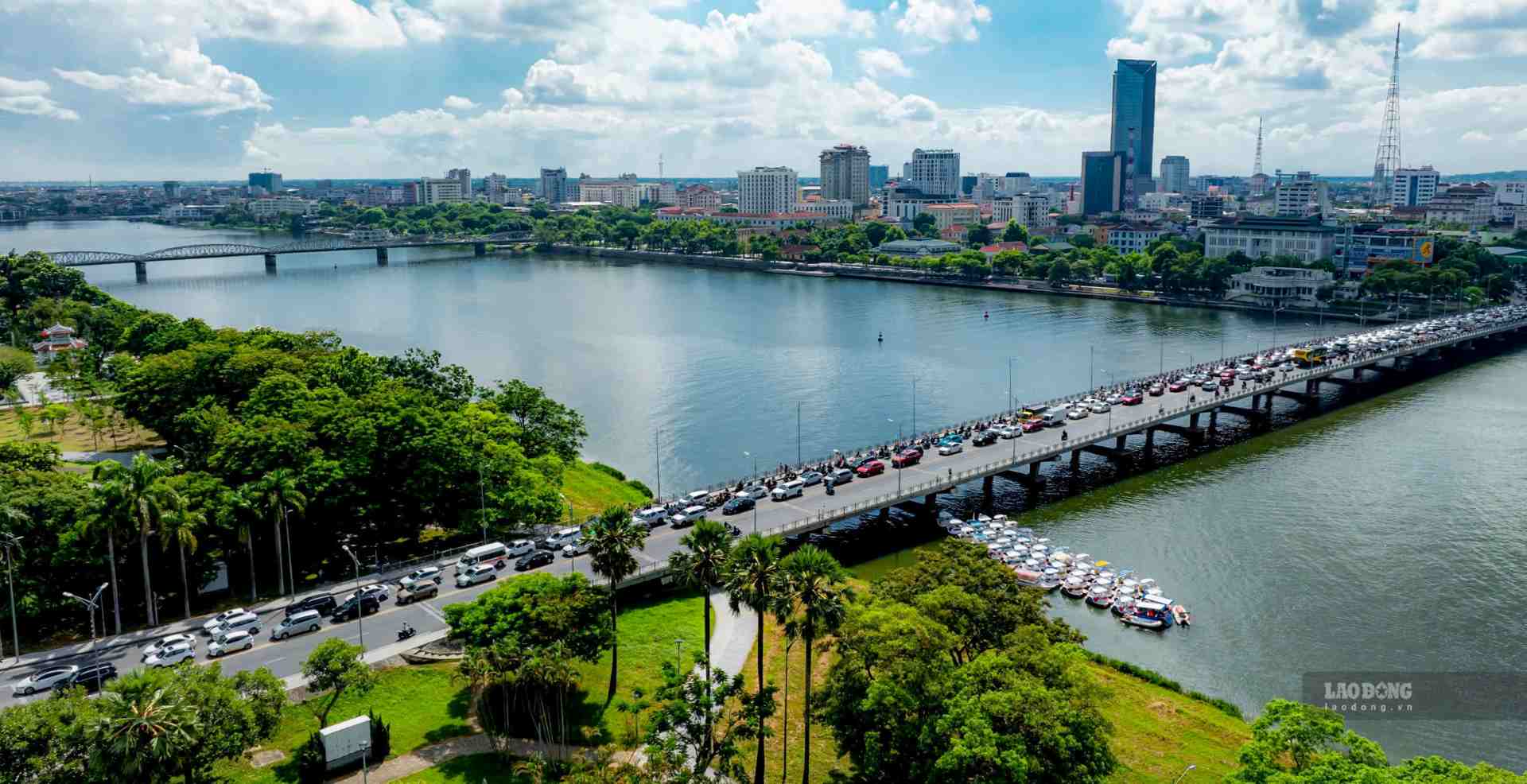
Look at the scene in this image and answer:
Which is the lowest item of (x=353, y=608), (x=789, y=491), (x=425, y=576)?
(x=353, y=608)

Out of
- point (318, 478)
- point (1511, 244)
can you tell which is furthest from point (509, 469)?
point (1511, 244)

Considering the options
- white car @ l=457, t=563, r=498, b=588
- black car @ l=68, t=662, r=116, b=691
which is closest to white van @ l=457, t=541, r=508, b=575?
white car @ l=457, t=563, r=498, b=588

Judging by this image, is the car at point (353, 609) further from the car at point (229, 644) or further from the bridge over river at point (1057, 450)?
the bridge over river at point (1057, 450)

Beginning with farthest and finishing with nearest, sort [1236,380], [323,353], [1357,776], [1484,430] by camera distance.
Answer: [1236,380]
[1484,430]
[323,353]
[1357,776]

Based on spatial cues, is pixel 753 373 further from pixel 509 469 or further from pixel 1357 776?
pixel 1357 776

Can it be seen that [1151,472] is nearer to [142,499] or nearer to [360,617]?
[360,617]

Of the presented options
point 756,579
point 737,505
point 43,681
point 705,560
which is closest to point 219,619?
point 43,681
